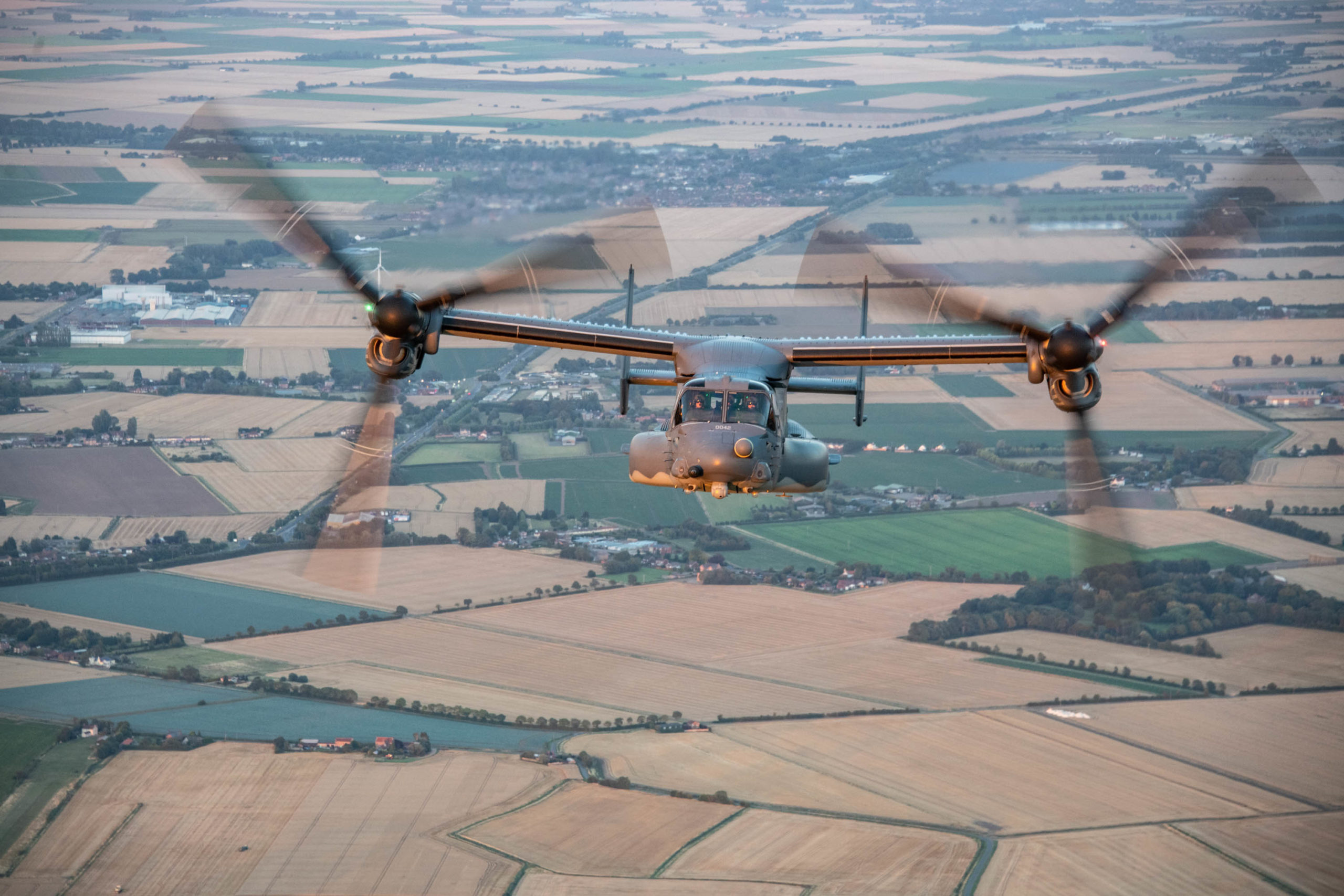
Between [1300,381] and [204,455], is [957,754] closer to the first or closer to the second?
[204,455]

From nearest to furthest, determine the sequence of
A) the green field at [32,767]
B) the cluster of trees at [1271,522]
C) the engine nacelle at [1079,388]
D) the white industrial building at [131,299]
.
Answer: the engine nacelle at [1079,388], the green field at [32,767], the cluster of trees at [1271,522], the white industrial building at [131,299]

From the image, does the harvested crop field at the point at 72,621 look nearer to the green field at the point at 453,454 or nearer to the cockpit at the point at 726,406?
the green field at the point at 453,454

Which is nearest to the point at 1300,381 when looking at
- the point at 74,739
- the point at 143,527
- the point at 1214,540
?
the point at 1214,540

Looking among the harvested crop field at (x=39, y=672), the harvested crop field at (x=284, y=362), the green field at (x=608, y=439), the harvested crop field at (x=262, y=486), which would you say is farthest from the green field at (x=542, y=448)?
the harvested crop field at (x=39, y=672)

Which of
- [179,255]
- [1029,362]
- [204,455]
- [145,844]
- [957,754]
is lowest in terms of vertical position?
[145,844]

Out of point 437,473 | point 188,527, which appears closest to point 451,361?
point 437,473

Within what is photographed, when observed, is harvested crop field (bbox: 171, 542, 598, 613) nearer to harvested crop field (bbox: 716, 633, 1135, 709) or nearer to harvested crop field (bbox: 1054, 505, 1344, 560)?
harvested crop field (bbox: 716, 633, 1135, 709)

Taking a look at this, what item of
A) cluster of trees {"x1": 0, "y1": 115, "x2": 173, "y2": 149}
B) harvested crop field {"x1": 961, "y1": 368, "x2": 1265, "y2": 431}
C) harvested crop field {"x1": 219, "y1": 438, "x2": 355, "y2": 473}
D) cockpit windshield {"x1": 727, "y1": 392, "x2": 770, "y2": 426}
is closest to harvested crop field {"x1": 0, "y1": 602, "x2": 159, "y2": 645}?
harvested crop field {"x1": 219, "y1": 438, "x2": 355, "y2": 473}
